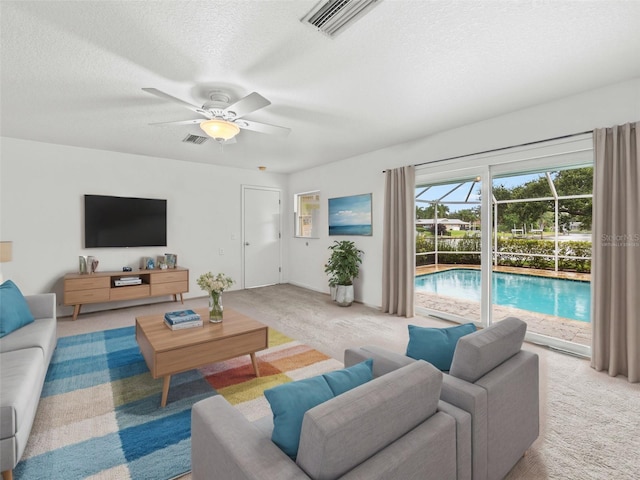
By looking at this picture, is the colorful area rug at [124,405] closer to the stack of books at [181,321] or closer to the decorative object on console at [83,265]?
the stack of books at [181,321]

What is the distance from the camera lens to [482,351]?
1.45 meters

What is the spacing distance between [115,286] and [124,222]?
3.41 ft

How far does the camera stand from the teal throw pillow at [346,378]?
1.18 m

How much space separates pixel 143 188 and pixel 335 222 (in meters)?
3.34

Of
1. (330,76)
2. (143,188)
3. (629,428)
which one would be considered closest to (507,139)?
(330,76)

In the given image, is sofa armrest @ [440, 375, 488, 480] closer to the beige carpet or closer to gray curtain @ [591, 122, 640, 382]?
the beige carpet

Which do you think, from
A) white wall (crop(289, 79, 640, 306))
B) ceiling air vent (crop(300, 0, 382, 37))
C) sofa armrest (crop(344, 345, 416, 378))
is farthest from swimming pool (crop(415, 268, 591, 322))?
ceiling air vent (crop(300, 0, 382, 37))

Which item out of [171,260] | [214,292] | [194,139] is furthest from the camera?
[171,260]

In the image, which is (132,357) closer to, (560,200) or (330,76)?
(330,76)

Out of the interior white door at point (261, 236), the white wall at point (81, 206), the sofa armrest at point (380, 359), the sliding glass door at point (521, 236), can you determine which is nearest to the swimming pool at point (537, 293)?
the sliding glass door at point (521, 236)

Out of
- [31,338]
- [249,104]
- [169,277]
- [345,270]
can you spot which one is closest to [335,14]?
[249,104]

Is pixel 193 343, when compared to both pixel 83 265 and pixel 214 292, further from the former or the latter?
pixel 83 265

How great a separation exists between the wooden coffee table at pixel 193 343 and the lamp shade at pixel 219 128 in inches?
69.0

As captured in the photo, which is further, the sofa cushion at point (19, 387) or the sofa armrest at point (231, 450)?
the sofa cushion at point (19, 387)
